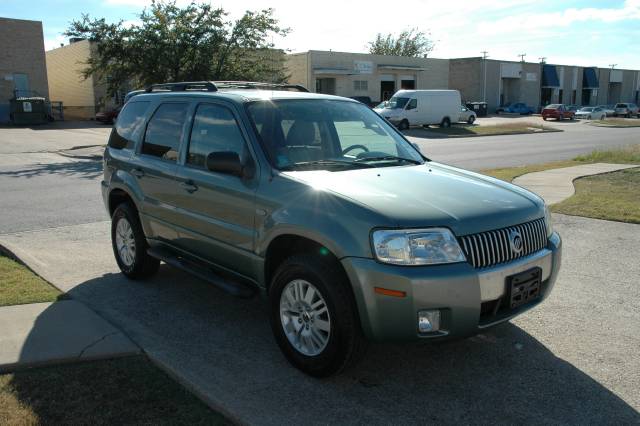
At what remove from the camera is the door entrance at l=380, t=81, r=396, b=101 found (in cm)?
5798

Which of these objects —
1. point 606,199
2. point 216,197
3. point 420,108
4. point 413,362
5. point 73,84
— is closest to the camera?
point 413,362

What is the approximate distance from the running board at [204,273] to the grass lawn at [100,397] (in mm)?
803

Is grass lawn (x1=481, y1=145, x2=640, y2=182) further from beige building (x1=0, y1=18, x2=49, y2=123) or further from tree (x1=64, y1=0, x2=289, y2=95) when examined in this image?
beige building (x1=0, y1=18, x2=49, y2=123)

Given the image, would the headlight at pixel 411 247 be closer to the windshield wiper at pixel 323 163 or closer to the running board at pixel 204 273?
the windshield wiper at pixel 323 163

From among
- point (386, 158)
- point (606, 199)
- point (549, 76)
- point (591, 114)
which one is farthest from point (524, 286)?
point (549, 76)

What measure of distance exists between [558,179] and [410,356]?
10.3 m

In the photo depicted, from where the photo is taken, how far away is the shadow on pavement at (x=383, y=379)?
11.1 ft

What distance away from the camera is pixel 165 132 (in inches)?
212

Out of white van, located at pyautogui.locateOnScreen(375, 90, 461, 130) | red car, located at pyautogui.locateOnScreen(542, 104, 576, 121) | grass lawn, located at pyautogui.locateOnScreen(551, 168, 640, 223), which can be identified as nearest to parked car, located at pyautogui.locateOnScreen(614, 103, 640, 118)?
red car, located at pyautogui.locateOnScreen(542, 104, 576, 121)

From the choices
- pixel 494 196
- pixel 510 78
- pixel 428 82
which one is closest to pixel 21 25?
pixel 428 82

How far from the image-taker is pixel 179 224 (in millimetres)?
5090

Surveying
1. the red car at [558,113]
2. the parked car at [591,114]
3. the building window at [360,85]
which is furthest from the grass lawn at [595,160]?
the parked car at [591,114]

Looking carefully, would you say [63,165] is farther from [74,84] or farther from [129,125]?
[74,84]

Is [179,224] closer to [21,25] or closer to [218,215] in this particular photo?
[218,215]
